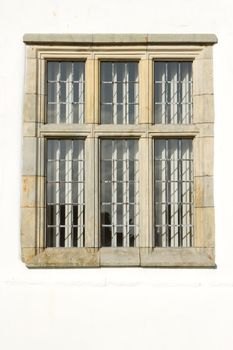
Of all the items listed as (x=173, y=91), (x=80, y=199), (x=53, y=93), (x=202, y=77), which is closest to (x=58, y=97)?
(x=53, y=93)

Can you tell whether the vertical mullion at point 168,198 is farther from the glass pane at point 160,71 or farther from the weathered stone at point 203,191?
the glass pane at point 160,71

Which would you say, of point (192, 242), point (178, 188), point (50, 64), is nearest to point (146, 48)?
point (50, 64)

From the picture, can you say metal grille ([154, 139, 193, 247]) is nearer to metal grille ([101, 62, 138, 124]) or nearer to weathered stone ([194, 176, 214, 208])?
weathered stone ([194, 176, 214, 208])

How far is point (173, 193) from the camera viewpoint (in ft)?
19.1

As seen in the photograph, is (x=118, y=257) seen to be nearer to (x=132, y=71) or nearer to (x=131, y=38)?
(x=132, y=71)

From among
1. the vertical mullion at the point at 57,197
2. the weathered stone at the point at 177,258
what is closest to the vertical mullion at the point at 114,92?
the vertical mullion at the point at 57,197

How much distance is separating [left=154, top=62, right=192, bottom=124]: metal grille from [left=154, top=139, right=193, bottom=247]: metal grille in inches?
9.8

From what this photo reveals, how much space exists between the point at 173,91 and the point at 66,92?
102 cm

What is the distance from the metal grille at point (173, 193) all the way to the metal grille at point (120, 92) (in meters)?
0.42

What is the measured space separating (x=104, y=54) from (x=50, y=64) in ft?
1.74

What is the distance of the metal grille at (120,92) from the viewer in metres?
5.88
